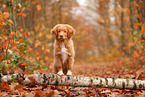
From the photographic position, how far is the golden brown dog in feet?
12.8

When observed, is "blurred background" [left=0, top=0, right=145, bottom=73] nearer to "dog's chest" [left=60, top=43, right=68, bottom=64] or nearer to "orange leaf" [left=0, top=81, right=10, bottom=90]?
"orange leaf" [left=0, top=81, right=10, bottom=90]

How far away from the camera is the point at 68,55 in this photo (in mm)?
4008

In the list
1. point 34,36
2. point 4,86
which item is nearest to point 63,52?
point 4,86

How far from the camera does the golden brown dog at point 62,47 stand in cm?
389

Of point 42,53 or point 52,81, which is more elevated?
point 42,53

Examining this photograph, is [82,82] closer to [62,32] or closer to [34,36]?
[62,32]

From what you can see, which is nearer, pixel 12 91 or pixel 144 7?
pixel 12 91

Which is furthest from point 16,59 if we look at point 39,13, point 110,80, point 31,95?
point 39,13

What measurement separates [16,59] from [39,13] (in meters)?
5.48

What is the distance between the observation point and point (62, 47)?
154 inches

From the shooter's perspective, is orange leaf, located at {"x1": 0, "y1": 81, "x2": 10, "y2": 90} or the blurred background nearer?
orange leaf, located at {"x1": 0, "y1": 81, "x2": 10, "y2": 90}

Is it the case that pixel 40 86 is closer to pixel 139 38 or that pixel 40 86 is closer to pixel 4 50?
pixel 4 50

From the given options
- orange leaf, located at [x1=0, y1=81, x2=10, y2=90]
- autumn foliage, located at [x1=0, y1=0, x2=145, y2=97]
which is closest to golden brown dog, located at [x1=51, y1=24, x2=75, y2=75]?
autumn foliage, located at [x1=0, y1=0, x2=145, y2=97]

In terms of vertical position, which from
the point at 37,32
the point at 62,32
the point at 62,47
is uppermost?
the point at 37,32
